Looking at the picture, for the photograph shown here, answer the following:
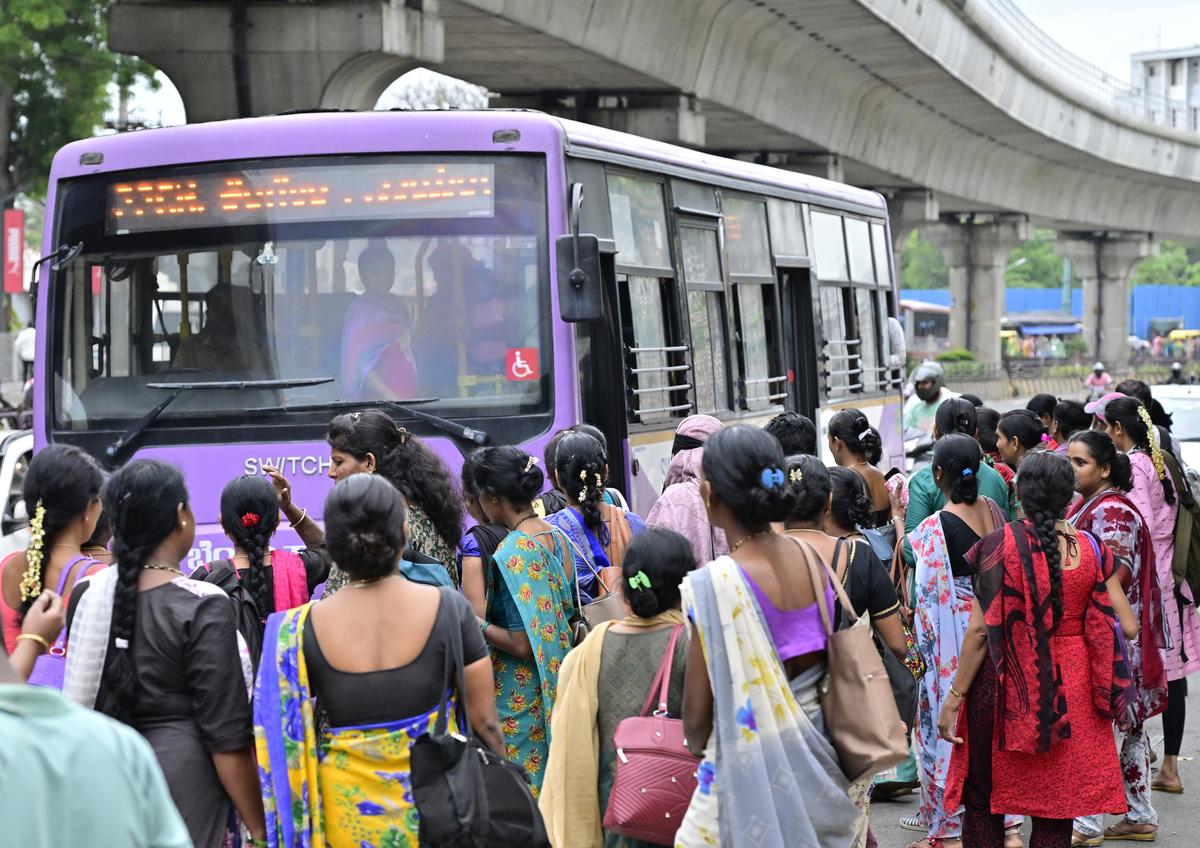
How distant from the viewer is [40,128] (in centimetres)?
3491

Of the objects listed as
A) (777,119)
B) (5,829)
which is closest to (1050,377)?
(777,119)

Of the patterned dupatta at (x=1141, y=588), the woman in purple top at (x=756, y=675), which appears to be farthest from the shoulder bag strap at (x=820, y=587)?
the patterned dupatta at (x=1141, y=588)

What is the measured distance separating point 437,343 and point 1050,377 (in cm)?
4782

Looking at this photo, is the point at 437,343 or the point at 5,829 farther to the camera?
the point at 437,343

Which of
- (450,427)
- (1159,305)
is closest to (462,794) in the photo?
(450,427)

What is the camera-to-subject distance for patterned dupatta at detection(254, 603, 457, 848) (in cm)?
414

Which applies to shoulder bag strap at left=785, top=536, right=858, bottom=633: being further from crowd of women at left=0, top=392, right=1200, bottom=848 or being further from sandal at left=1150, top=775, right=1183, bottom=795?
sandal at left=1150, top=775, right=1183, bottom=795

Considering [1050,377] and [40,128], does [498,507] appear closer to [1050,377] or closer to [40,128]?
[40,128]

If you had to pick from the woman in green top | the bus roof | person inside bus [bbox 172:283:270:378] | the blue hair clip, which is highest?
the bus roof

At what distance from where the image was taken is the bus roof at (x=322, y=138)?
927 cm

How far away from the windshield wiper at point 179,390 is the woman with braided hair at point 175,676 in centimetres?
471

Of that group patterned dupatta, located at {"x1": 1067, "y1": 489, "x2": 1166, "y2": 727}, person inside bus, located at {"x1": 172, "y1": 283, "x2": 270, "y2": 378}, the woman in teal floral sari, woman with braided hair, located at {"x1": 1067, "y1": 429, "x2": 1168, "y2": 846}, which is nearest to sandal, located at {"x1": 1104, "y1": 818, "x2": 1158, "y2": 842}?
woman with braided hair, located at {"x1": 1067, "y1": 429, "x2": 1168, "y2": 846}

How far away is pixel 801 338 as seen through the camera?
13.9 meters

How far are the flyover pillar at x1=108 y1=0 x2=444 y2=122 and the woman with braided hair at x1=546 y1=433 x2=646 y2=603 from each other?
1059 cm
